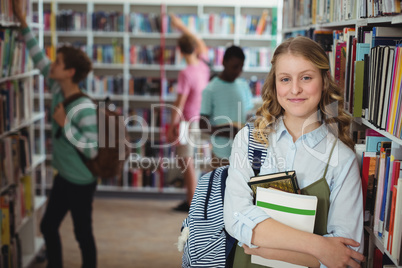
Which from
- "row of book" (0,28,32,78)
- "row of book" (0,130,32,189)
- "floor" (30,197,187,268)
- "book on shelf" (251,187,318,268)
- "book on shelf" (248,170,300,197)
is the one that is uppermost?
"row of book" (0,28,32,78)

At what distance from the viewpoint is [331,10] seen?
2221 millimetres

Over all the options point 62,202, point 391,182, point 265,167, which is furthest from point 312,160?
point 62,202

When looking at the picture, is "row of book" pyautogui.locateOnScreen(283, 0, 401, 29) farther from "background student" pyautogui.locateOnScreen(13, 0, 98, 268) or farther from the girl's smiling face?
"background student" pyautogui.locateOnScreen(13, 0, 98, 268)

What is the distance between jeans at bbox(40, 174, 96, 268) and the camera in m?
2.92

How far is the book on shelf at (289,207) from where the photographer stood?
4.50ft

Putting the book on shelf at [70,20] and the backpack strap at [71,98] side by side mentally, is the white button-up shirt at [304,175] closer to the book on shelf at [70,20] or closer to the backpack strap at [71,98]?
the backpack strap at [71,98]

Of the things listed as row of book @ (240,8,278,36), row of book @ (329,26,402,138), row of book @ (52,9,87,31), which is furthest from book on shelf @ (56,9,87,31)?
row of book @ (329,26,402,138)

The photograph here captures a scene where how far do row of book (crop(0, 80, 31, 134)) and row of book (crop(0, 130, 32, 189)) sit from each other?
9 cm

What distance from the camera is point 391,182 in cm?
145

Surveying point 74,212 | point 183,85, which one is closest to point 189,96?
point 183,85

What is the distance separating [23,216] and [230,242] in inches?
92.9

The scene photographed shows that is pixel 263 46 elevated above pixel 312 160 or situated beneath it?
elevated above

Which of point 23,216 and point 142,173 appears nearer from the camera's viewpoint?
point 23,216

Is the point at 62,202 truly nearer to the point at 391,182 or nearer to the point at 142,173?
the point at 391,182
